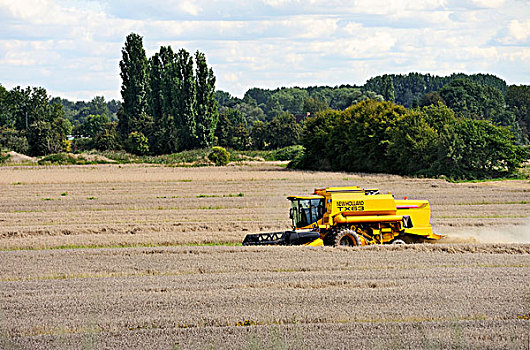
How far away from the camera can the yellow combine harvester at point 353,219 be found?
2045cm

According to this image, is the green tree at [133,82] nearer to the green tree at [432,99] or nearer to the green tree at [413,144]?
the green tree at [413,144]

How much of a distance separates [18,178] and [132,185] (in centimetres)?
1358

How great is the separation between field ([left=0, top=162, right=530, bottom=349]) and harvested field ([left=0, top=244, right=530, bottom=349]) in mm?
38

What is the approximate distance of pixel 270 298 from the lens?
14961mm

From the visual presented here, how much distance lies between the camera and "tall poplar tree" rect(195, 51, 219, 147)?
89.0 meters

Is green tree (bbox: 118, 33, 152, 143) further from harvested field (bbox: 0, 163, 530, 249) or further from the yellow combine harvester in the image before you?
the yellow combine harvester

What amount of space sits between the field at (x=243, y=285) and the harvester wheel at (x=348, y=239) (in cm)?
45

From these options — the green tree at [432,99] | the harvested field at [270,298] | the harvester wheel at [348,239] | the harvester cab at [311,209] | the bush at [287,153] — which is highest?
the green tree at [432,99]

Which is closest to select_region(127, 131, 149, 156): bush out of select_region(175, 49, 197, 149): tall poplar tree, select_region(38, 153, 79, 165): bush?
select_region(175, 49, 197, 149): tall poplar tree

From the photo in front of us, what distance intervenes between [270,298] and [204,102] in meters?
76.1

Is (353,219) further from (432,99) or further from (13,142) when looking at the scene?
(432,99)

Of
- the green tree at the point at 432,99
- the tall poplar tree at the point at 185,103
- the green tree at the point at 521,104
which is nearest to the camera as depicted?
the tall poplar tree at the point at 185,103

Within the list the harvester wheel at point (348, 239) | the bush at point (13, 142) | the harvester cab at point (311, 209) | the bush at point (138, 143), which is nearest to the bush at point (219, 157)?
the bush at point (138, 143)

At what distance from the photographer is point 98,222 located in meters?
29.5
